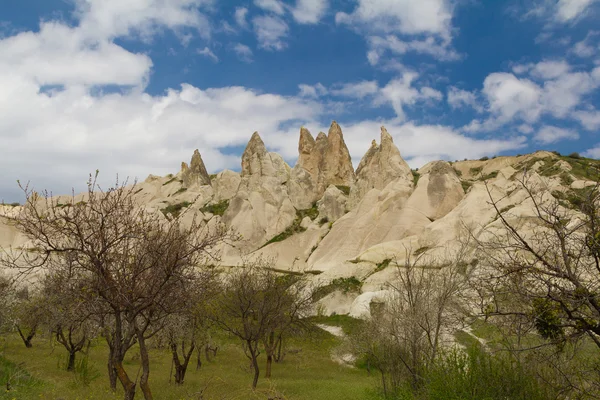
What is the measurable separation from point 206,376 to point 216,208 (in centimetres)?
6042

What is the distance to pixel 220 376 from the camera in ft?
79.8

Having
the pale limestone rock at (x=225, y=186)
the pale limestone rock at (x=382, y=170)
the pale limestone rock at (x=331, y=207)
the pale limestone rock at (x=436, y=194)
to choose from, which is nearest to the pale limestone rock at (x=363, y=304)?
the pale limestone rock at (x=436, y=194)

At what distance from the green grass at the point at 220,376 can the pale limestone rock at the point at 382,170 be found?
33472 mm

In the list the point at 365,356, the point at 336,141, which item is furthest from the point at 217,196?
the point at 365,356

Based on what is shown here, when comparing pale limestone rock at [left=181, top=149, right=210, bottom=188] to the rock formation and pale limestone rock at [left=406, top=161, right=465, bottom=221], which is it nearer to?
the rock formation

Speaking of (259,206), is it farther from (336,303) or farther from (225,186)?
(336,303)

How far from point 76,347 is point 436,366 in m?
21.0

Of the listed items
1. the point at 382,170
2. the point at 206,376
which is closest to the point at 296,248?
the point at 382,170

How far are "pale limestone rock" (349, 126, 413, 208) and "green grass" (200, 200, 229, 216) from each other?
1008 inches

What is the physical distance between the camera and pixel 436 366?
10992mm

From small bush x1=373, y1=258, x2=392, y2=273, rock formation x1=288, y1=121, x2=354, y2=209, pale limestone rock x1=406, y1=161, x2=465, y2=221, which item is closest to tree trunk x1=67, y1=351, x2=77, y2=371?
small bush x1=373, y1=258, x2=392, y2=273

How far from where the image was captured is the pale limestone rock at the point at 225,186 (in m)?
88.6

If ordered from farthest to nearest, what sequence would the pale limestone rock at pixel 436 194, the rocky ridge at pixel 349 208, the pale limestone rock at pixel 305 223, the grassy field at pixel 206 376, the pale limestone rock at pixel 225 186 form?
the pale limestone rock at pixel 225 186 < the pale limestone rock at pixel 305 223 < the pale limestone rock at pixel 436 194 < the rocky ridge at pixel 349 208 < the grassy field at pixel 206 376

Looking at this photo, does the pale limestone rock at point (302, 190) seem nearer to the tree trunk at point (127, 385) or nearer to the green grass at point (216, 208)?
the green grass at point (216, 208)
